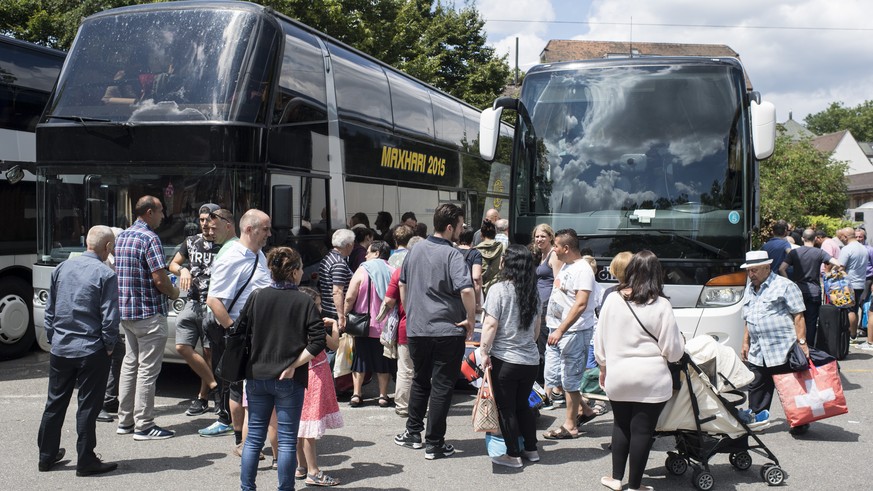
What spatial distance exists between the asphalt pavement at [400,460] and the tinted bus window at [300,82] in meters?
3.25

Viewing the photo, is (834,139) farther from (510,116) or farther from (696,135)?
(696,135)

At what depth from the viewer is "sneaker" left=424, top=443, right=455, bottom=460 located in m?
6.29

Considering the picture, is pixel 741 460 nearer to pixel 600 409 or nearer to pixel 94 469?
pixel 600 409

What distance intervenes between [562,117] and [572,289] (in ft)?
9.56

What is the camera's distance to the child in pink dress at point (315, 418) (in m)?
5.55

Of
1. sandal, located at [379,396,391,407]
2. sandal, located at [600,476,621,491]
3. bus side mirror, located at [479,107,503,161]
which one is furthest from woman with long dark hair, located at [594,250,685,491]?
bus side mirror, located at [479,107,503,161]

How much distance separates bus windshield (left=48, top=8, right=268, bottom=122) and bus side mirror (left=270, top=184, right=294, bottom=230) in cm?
80

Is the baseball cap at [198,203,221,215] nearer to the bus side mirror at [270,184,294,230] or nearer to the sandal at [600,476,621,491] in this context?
the bus side mirror at [270,184,294,230]

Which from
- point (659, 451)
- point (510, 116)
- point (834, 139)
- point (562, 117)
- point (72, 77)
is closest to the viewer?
point (659, 451)

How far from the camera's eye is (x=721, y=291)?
8.27 meters

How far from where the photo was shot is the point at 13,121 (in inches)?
431

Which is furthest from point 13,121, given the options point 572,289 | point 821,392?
point 821,392

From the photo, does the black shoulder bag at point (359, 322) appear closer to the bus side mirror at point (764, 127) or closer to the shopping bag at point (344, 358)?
the shopping bag at point (344, 358)

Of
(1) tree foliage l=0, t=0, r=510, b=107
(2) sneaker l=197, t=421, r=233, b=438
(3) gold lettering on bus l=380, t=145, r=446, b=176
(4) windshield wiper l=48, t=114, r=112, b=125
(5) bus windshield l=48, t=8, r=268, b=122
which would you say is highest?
(1) tree foliage l=0, t=0, r=510, b=107
